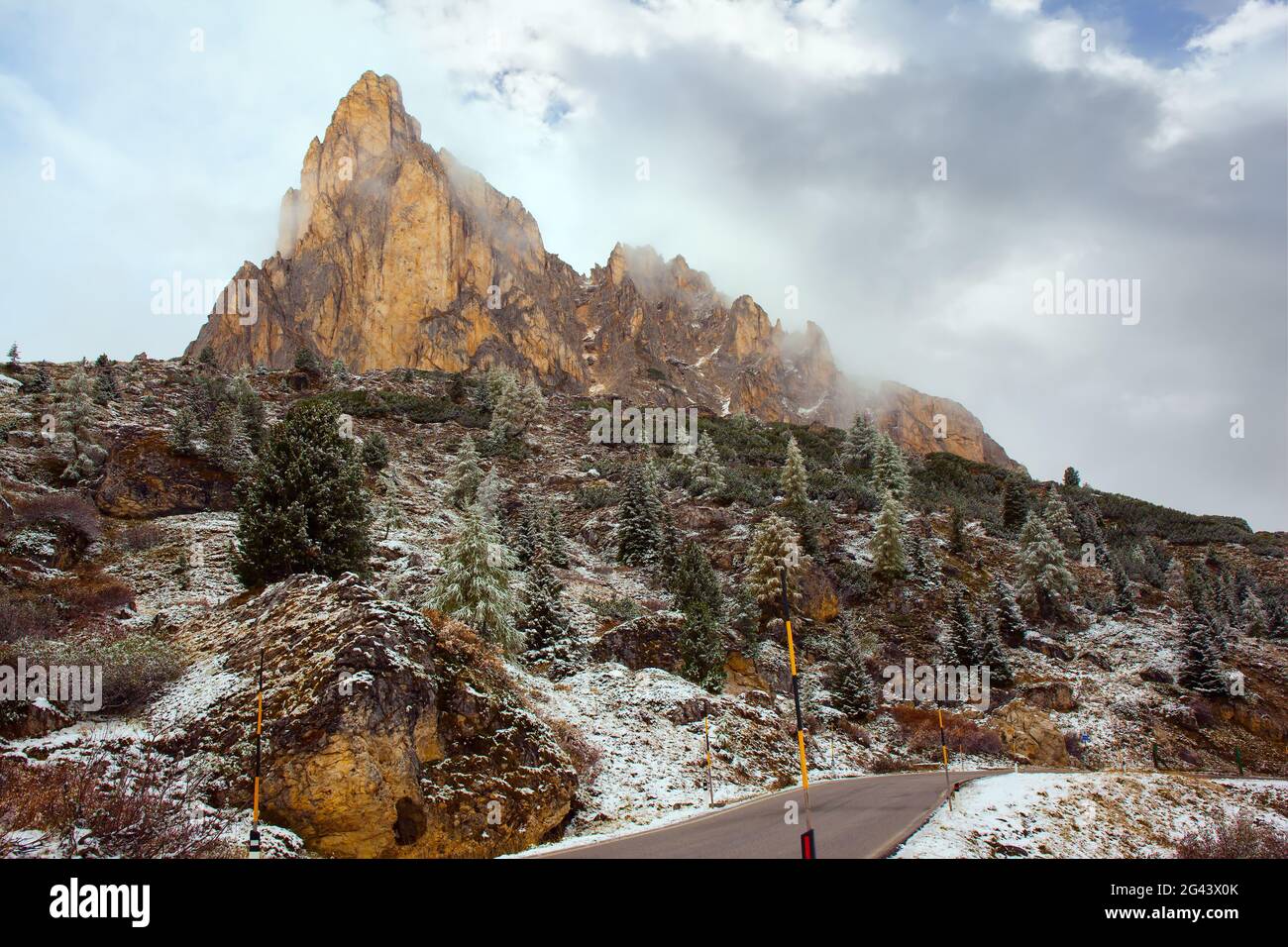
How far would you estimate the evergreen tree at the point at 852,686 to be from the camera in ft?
93.7

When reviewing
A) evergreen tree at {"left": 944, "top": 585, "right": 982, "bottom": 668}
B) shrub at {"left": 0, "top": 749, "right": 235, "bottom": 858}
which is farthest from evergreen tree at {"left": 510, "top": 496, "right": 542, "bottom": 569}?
shrub at {"left": 0, "top": 749, "right": 235, "bottom": 858}

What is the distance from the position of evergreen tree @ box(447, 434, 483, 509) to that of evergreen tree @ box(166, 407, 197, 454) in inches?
672

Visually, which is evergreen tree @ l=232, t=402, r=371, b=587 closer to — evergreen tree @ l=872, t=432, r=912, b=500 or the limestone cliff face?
evergreen tree @ l=872, t=432, r=912, b=500

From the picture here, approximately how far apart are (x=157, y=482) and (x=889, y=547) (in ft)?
138

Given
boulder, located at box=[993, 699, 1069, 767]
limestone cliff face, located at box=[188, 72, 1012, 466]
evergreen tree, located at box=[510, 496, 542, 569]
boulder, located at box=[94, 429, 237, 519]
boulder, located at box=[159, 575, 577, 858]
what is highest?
limestone cliff face, located at box=[188, 72, 1012, 466]

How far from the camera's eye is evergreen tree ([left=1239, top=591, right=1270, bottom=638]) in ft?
137

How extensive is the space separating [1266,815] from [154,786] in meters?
25.6

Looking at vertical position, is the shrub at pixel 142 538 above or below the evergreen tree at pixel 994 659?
above

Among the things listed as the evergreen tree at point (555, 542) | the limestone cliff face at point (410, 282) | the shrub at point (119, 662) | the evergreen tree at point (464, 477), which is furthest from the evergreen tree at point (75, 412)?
the limestone cliff face at point (410, 282)

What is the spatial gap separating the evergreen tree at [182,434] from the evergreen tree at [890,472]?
5173 centimetres

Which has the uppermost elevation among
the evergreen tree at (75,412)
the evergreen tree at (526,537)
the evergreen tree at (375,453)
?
the evergreen tree at (75,412)

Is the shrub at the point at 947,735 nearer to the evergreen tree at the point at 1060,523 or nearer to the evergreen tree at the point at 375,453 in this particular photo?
the evergreen tree at the point at 1060,523
